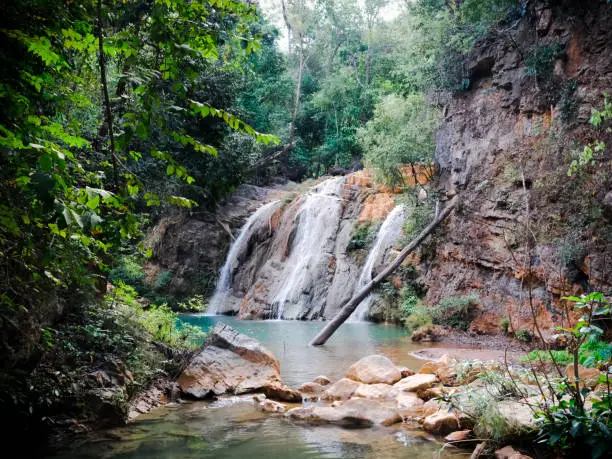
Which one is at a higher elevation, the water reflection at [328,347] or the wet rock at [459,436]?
the water reflection at [328,347]

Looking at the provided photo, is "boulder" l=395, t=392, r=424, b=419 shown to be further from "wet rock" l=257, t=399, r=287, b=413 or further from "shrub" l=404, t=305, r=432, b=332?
"shrub" l=404, t=305, r=432, b=332

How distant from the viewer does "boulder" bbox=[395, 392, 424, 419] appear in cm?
590

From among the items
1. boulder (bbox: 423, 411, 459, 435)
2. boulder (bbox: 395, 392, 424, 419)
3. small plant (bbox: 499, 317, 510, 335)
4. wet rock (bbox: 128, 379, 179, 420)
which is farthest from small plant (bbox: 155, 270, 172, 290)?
boulder (bbox: 423, 411, 459, 435)

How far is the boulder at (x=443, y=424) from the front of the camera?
5.15 m

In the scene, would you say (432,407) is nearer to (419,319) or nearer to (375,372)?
(375,372)

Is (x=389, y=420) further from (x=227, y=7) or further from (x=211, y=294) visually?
(x=211, y=294)

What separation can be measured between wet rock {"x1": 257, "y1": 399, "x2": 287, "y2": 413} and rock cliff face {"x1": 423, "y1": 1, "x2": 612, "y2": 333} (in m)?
5.29

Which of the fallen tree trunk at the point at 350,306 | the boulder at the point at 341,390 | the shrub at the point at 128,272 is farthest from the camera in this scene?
the shrub at the point at 128,272

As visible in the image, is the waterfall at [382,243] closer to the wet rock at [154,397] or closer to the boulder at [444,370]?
the boulder at [444,370]

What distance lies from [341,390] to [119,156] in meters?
5.18

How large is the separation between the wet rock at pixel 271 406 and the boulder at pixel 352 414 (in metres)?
0.25

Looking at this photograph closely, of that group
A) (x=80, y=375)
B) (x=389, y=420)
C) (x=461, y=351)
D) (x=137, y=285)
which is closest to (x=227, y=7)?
(x=80, y=375)

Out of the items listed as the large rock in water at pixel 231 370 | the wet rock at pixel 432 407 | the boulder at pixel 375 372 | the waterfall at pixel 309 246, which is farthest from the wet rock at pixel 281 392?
the waterfall at pixel 309 246

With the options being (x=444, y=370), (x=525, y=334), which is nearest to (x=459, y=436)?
(x=444, y=370)
